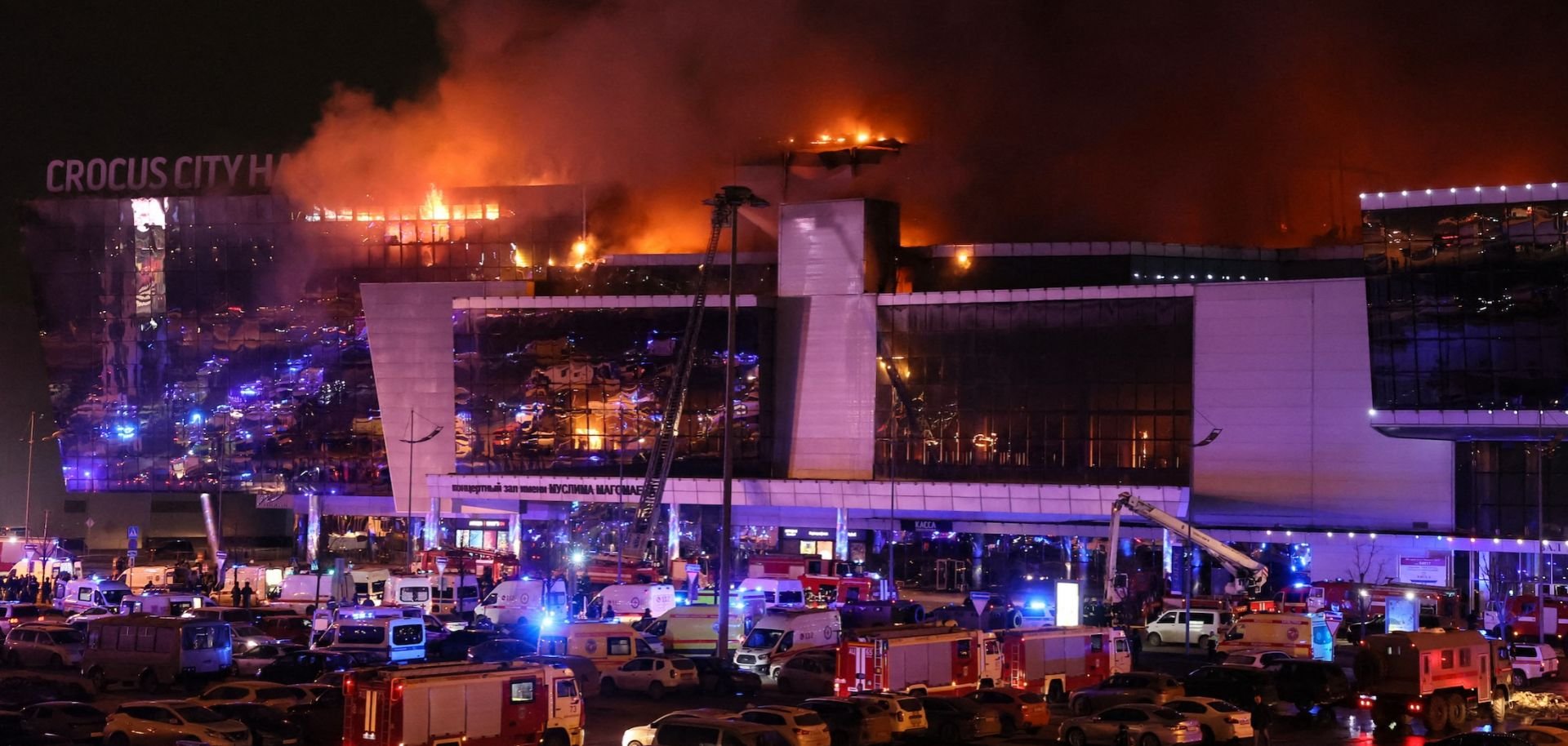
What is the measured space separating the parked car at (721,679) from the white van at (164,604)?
20318mm

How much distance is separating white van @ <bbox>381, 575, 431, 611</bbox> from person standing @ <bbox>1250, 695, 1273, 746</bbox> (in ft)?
98.4

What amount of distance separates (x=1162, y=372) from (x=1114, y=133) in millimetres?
19066

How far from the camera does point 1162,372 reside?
69.6m

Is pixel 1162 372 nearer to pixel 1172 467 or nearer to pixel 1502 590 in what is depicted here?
pixel 1172 467

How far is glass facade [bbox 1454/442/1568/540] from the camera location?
62594mm

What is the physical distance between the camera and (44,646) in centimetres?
4134

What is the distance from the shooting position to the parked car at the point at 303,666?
36.8 metres

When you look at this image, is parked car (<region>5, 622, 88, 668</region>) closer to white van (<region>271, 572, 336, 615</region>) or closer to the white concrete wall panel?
white van (<region>271, 572, 336, 615</region>)

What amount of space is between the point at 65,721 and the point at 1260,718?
22.8m

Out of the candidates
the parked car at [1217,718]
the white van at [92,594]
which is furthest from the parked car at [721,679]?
the white van at [92,594]

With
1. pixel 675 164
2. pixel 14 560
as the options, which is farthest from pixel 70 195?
pixel 675 164

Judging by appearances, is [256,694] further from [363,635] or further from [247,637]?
[247,637]

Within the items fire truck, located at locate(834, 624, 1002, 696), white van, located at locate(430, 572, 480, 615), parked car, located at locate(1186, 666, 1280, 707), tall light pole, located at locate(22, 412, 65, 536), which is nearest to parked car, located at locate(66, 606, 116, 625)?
white van, located at locate(430, 572, 480, 615)

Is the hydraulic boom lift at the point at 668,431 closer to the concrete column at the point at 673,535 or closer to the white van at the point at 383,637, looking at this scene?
the concrete column at the point at 673,535
